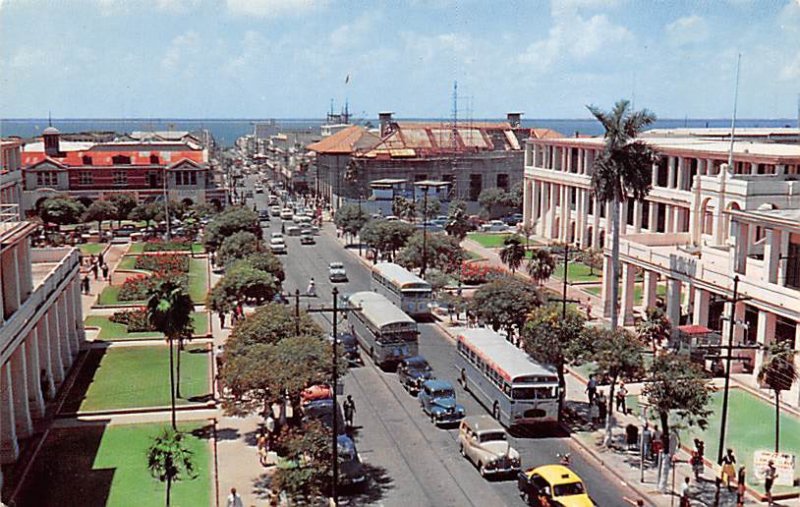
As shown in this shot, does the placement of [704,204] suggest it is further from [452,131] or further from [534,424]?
[452,131]

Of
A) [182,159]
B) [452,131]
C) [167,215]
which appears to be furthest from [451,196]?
[167,215]

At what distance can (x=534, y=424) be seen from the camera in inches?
1439

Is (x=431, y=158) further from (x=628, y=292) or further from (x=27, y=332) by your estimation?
(x=27, y=332)

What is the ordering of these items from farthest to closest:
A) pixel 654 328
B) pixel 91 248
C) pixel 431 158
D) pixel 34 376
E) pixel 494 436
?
pixel 431 158 → pixel 91 248 → pixel 654 328 → pixel 34 376 → pixel 494 436

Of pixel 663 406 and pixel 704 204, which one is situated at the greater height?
pixel 704 204

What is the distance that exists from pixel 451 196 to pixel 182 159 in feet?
126

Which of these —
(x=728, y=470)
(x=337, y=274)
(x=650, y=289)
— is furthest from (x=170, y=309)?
(x=337, y=274)

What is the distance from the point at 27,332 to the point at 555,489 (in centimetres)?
2127

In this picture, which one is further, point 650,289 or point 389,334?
point 650,289

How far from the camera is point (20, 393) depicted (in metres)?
34.5

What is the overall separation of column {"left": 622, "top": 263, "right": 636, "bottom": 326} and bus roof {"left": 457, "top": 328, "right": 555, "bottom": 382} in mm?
16387

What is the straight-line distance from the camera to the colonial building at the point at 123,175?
11312 cm

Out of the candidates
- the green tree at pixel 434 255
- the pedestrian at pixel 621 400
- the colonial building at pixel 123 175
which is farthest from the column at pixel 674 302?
the colonial building at pixel 123 175

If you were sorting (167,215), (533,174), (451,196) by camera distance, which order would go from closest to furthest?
(167,215), (533,174), (451,196)
